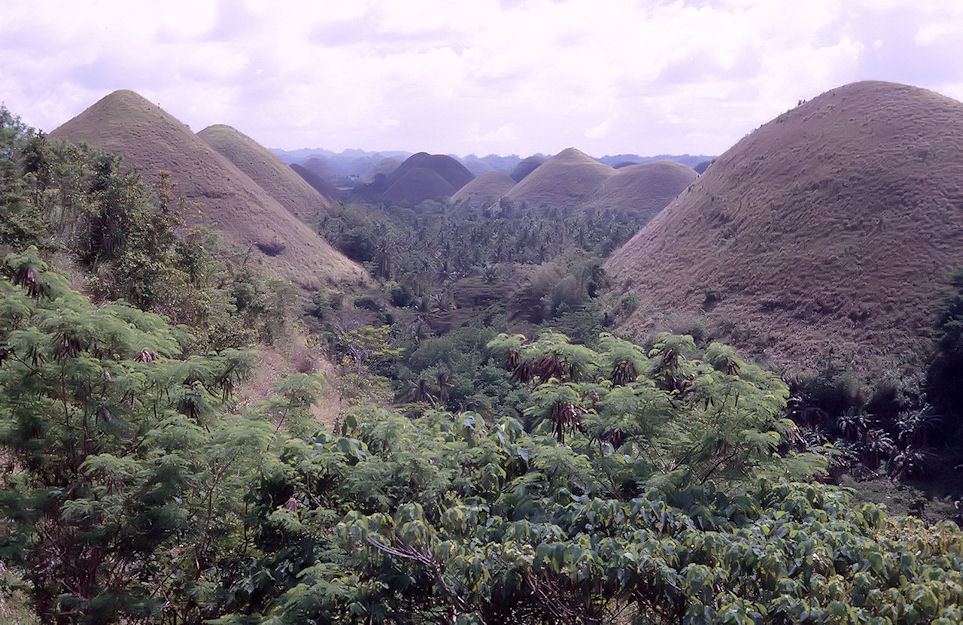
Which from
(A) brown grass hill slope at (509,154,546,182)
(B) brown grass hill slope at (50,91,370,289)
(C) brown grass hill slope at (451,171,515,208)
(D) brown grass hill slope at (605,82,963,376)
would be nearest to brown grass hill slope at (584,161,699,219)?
(C) brown grass hill slope at (451,171,515,208)

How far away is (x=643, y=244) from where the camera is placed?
1982 inches

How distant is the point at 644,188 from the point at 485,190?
4493 centimetres

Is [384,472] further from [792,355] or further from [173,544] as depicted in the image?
[792,355]

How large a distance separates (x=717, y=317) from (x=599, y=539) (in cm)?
3335

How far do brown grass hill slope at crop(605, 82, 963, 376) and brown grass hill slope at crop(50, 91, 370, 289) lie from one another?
25705mm

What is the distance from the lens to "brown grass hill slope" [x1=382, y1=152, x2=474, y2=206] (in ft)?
506

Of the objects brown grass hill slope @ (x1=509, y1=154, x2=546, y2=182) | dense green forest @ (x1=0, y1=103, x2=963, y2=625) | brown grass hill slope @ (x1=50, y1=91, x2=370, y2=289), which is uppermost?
brown grass hill slope @ (x1=509, y1=154, x2=546, y2=182)

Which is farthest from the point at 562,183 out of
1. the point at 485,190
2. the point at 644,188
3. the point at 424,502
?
the point at 424,502

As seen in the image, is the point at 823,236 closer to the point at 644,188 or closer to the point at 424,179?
the point at 644,188

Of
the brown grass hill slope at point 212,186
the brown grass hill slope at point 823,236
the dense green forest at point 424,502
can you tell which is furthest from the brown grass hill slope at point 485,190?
the dense green forest at point 424,502

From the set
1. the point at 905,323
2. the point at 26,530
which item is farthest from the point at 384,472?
the point at 905,323

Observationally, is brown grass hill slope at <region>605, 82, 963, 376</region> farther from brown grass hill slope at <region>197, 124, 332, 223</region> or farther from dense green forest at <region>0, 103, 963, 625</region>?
brown grass hill slope at <region>197, 124, 332, 223</region>

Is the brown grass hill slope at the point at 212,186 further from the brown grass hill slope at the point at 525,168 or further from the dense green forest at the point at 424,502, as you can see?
the brown grass hill slope at the point at 525,168

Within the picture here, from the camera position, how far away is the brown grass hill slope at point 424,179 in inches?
6073
